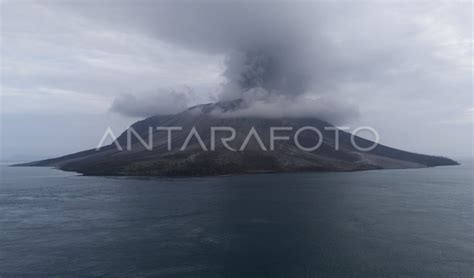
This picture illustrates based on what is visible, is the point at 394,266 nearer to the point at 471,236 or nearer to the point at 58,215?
the point at 471,236

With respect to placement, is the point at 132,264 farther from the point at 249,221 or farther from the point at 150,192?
the point at 150,192

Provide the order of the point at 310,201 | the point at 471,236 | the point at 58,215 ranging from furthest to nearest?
the point at 310,201 < the point at 58,215 < the point at 471,236

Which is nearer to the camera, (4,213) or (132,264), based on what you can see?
(132,264)

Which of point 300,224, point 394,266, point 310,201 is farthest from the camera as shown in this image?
point 310,201

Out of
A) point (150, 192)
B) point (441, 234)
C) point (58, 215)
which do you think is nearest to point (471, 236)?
point (441, 234)

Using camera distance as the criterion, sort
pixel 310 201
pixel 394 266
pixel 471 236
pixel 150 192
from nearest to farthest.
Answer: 1. pixel 394 266
2. pixel 471 236
3. pixel 310 201
4. pixel 150 192

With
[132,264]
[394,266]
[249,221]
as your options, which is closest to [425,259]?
[394,266]
